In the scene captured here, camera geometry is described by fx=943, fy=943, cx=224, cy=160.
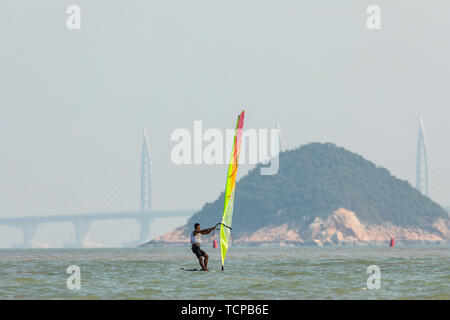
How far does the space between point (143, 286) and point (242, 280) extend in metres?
4.74

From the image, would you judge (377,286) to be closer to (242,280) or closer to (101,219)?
(242,280)

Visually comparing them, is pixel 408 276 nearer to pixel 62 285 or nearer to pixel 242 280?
pixel 242 280

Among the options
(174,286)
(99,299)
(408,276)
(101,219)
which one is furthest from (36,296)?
(101,219)

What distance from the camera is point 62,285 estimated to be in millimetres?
39625

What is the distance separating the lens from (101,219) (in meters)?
199
